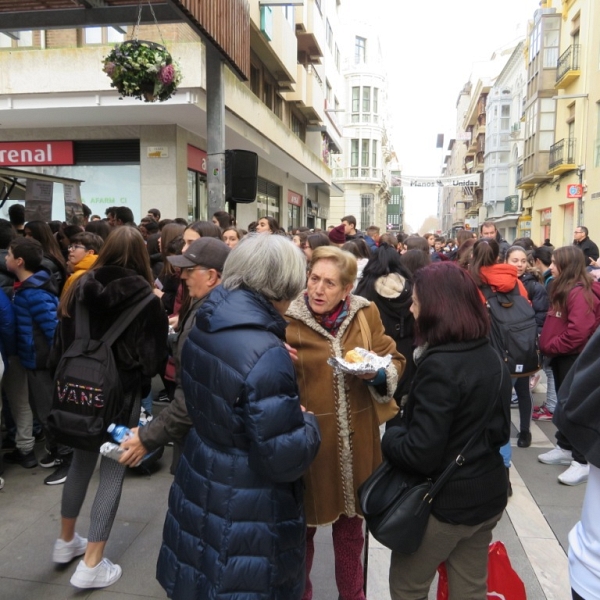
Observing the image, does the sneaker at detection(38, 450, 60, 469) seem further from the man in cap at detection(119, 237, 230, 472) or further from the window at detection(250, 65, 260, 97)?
the window at detection(250, 65, 260, 97)

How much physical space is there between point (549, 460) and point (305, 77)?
20259 mm

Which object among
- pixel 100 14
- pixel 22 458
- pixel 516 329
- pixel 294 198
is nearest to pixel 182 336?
pixel 22 458

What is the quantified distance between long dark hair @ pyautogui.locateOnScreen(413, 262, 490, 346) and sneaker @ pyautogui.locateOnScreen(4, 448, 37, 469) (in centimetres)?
375

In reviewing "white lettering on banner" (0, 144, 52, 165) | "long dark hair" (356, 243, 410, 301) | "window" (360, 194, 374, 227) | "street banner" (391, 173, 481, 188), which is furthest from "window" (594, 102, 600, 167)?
"window" (360, 194, 374, 227)

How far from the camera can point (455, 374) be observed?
209 centimetres

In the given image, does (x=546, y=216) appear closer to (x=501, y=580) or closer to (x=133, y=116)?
(x=133, y=116)

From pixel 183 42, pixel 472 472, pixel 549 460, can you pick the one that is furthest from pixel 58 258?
pixel 183 42

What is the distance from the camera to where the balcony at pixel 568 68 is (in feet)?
73.6

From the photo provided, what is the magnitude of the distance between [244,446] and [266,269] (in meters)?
0.67

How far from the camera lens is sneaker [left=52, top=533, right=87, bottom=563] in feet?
10.5

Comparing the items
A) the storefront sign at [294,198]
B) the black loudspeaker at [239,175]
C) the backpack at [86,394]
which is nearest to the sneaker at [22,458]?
the backpack at [86,394]

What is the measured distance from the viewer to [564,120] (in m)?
24.5

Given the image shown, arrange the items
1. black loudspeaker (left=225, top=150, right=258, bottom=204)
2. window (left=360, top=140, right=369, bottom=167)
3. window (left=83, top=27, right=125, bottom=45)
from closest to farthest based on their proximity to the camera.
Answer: black loudspeaker (left=225, top=150, right=258, bottom=204) → window (left=83, top=27, right=125, bottom=45) → window (left=360, top=140, right=369, bottom=167)

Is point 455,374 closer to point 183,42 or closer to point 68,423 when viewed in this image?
point 68,423
